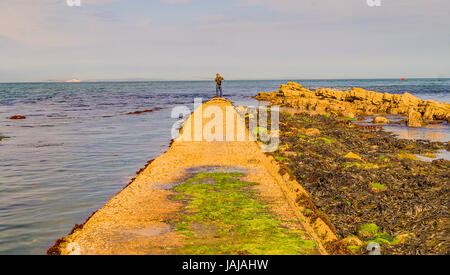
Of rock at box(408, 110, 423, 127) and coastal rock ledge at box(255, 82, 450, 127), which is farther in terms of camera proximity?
coastal rock ledge at box(255, 82, 450, 127)

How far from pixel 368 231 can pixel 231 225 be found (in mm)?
3146

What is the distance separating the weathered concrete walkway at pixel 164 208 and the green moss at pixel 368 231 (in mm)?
1249

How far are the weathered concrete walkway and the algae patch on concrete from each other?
15 cm

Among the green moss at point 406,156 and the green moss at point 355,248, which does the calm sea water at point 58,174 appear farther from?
the green moss at point 406,156

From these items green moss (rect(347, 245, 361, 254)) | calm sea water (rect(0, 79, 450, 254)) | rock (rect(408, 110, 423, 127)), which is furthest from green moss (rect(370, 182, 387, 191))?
rock (rect(408, 110, 423, 127))

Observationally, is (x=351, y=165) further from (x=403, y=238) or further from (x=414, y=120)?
(x=414, y=120)

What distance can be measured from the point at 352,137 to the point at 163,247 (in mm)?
17378

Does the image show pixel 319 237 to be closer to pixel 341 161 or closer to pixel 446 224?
pixel 446 224

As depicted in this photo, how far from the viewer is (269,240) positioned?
6.52 metres

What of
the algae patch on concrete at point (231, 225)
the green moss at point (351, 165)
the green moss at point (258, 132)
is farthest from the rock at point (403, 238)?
the green moss at point (258, 132)

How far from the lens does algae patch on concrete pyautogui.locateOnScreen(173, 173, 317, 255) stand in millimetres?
6148

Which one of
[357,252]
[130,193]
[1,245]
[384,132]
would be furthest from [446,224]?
[384,132]

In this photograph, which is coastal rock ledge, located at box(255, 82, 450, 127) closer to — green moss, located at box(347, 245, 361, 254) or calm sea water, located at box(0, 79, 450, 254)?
calm sea water, located at box(0, 79, 450, 254)

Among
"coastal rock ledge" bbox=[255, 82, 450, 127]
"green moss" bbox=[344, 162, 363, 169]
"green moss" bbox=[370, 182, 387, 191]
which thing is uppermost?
"coastal rock ledge" bbox=[255, 82, 450, 127]
